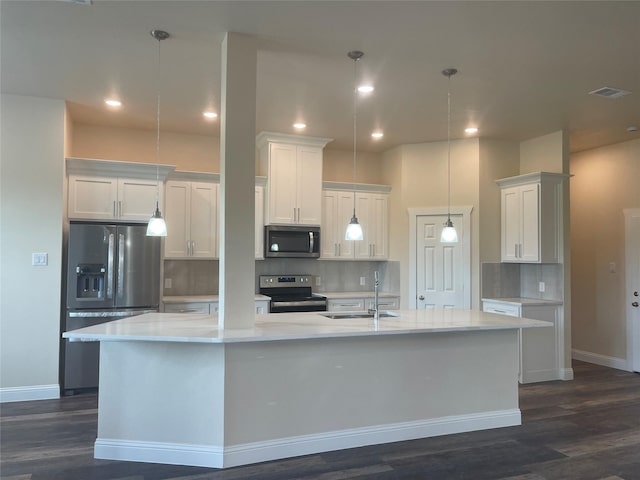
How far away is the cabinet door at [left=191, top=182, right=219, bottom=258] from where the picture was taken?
565 cm

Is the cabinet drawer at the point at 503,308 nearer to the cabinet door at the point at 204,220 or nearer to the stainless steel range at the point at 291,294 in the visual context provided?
the stainless steel range at the point at 291,294

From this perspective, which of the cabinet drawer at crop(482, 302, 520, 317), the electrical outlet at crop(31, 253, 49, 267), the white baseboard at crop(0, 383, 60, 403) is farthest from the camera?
the cabinet drawer at crop(482, 302, 520, 317)

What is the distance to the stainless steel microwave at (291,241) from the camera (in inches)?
231

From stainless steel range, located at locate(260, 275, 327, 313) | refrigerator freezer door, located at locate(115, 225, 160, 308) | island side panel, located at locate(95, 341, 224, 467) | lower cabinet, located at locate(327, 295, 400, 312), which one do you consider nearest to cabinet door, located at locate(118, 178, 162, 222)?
refrigerator freezer door, located at locate(115, 225, 160, 308)

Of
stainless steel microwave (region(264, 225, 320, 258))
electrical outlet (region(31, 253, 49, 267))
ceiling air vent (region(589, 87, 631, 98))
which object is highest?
ceiling air vent (region(589, 87, 631, 98))

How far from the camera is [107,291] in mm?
4770

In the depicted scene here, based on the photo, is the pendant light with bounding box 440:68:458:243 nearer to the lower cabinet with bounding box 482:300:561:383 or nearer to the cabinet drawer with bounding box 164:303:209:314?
the lower cabinet with bounding box 482:300:561:383

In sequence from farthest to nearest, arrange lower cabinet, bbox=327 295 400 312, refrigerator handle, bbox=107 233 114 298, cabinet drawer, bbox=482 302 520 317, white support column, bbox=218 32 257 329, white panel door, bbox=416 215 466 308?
lower cabinet, bbox=327 295 400 312 < white panel door, bbox=416 215 466 308 < cabinet drawer, bbox=482 302 520 317 < refrigerator handle, bbox=107 233 114 298 < white support column, bbox=218 32 257 329

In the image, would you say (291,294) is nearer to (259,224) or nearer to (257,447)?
(259,224)

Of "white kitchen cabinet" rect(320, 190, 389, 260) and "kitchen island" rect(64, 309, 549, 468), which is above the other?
"white kitchen cabinet" rect(320, 190, 389, 260)

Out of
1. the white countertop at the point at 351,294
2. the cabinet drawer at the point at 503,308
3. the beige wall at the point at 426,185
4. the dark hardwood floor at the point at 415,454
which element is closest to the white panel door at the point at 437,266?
the beige wall at the point at 426,185

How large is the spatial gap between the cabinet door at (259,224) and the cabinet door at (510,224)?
Result: 10.3 feet

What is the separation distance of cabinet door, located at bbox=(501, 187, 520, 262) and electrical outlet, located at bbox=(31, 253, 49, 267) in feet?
17.4

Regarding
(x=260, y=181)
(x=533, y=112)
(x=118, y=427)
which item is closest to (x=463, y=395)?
(x=118, y=427)
